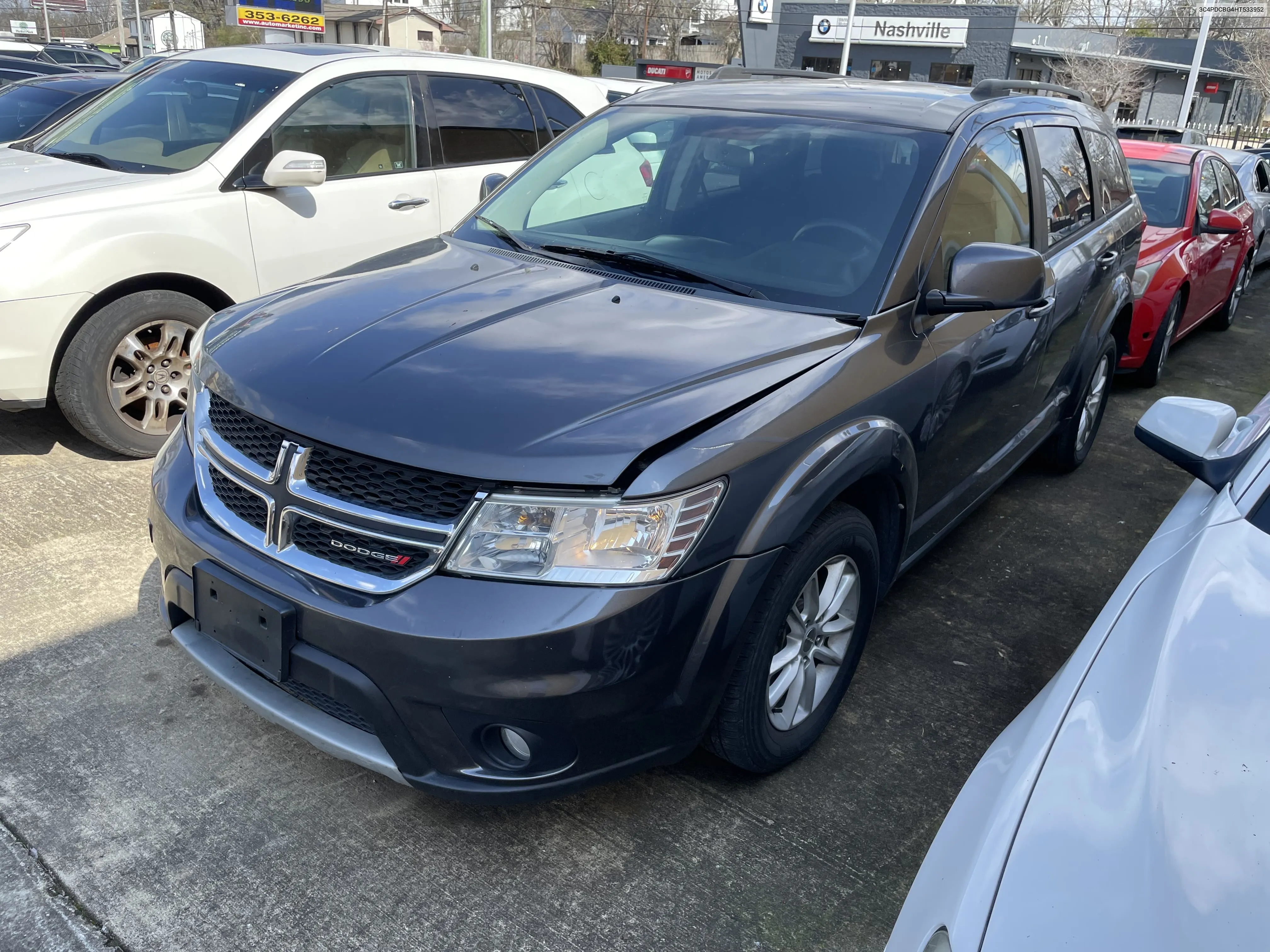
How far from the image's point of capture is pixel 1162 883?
1.29 meters

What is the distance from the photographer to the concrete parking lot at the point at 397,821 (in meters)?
2.25

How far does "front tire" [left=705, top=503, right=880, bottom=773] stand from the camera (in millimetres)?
2385

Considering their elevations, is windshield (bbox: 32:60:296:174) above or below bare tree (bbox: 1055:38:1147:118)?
below

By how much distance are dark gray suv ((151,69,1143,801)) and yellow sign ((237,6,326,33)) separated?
26.9 meters

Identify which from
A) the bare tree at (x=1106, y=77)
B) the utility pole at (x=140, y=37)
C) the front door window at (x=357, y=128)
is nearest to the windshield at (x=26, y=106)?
the front door window at (x=357, y=128)

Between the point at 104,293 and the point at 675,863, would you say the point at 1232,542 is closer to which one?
the point at 675,863

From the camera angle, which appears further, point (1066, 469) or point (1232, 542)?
point (1066, 469)

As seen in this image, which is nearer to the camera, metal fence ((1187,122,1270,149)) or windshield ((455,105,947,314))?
windshield ((455,105,947,314))

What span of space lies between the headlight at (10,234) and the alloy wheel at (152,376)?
560 mm

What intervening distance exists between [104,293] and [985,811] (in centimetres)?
421

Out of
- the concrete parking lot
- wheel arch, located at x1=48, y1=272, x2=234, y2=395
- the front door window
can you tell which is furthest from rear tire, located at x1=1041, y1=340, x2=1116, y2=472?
wheel arch, located at x1=48, y1=272, x2=234, y2=395

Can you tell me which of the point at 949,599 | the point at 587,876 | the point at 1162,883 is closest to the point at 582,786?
the point at 587,876

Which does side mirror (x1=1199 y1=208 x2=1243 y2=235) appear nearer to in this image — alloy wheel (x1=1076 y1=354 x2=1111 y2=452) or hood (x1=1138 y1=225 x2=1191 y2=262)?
hood (x1=1138 y1=225 x2=1191 y2=262)

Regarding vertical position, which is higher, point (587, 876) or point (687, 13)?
point (687, 13)
